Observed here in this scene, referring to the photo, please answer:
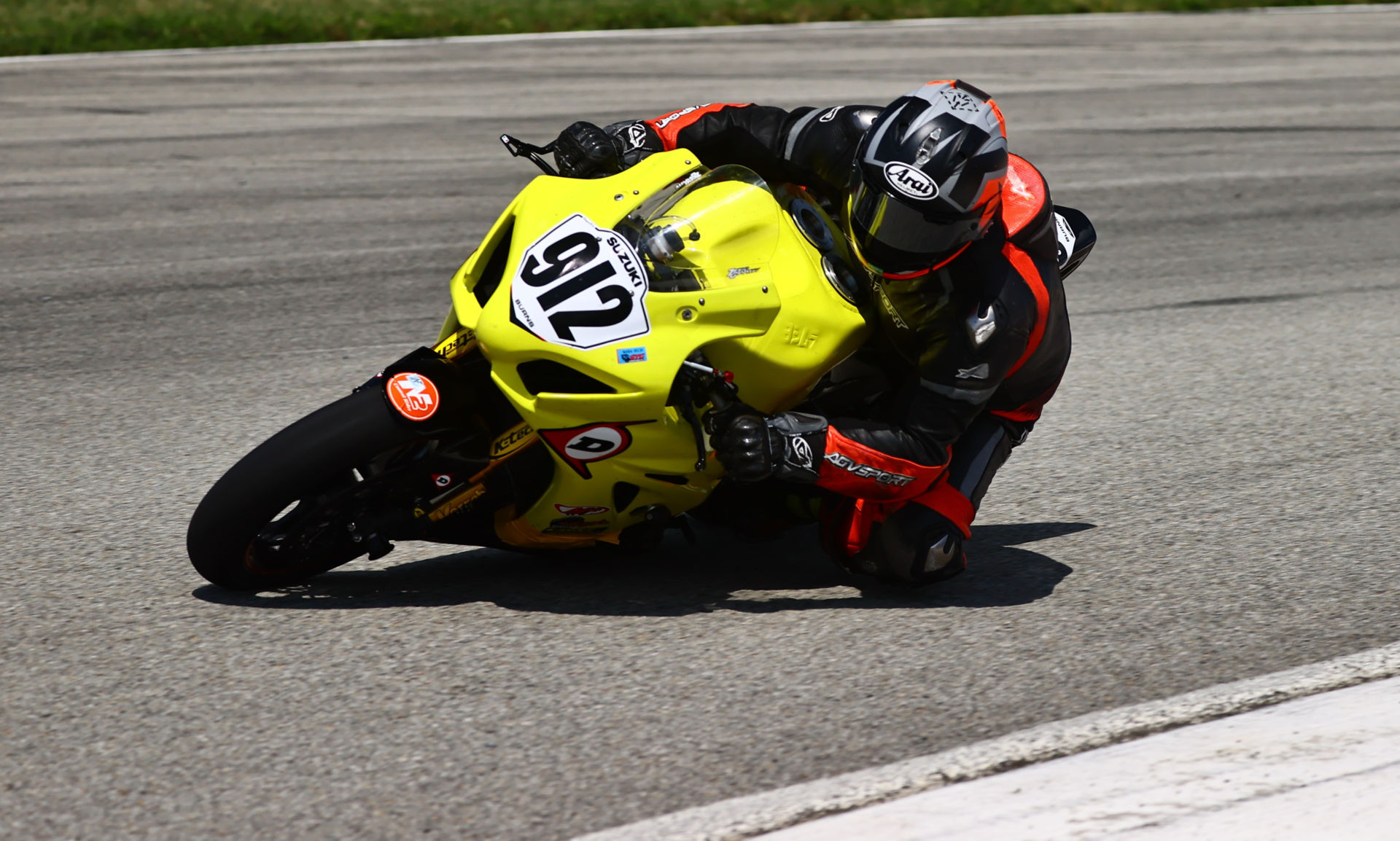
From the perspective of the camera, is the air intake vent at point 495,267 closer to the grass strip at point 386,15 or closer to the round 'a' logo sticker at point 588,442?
the round 'a' logo sticker at point 588,442

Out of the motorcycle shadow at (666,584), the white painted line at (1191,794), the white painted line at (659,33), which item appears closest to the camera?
the white painted line at (1191,794)

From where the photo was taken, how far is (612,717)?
315cm

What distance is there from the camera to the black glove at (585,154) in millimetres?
4016

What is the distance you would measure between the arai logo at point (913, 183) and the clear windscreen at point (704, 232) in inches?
13.5

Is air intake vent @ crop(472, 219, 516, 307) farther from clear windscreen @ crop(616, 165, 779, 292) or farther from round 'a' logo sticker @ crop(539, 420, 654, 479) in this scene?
round 'a' logo sticker @ crop(539, 420, 654, 479)

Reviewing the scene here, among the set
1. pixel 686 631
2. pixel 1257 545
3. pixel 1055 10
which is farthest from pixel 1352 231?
pixel 1055 10

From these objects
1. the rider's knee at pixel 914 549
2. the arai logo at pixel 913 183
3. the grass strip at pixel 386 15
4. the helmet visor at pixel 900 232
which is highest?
the arai logo at pixel 913 183

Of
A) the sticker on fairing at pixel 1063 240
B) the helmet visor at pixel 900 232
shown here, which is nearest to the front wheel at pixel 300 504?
the helmet visor at pixel 900 232

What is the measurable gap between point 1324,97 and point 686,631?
12.1 meters

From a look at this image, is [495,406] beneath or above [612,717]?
above

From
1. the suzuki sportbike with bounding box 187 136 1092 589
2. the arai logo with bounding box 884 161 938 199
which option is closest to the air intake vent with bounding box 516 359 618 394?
the suzuki sportbike with bounding box 187 136 1092 589

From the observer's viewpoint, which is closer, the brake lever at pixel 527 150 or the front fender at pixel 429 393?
the front fender at pixel 429 393

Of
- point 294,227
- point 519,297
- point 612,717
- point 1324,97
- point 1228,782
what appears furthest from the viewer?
point 1324,97

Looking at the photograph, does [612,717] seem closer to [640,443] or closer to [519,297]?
[640,443]
